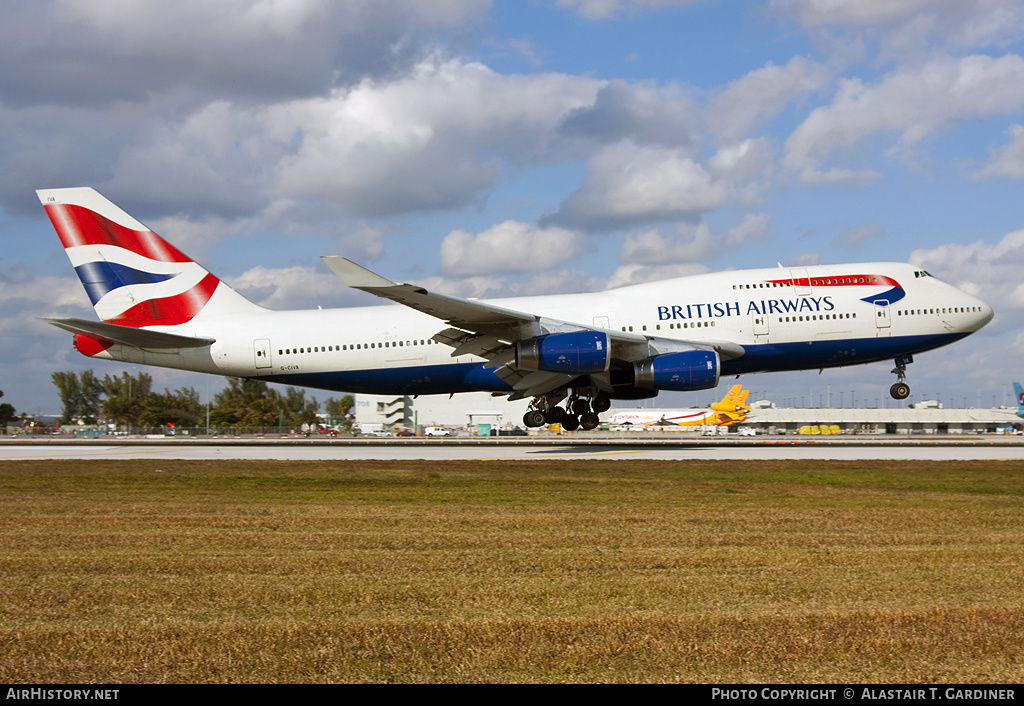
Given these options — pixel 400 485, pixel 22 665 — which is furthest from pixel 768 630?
pixel 400 485

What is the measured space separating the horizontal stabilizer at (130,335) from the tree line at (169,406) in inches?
2991

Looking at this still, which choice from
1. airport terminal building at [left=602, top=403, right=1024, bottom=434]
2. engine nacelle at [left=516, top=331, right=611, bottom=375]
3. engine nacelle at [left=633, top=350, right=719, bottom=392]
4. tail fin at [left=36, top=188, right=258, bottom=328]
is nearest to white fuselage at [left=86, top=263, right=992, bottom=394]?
tail fin at [left=36, top=188, right=258, bottom=328]

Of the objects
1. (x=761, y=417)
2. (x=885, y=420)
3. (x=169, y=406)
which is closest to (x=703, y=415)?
(x=761, y=417)

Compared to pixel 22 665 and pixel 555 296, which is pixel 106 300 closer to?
pixel 555 296

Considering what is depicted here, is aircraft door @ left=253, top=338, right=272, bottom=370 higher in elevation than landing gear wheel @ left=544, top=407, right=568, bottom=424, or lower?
higher

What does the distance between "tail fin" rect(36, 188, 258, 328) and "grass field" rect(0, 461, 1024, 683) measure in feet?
56.0

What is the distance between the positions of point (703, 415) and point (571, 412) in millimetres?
77505

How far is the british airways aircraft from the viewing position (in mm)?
27750

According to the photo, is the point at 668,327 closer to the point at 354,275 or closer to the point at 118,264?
the point at 354,275

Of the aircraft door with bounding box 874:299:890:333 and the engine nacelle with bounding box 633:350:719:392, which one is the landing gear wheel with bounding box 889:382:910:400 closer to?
the aircraft door with bounding box 874:299:890:333

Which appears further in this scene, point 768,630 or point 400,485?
point 400,485

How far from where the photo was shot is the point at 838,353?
96.0 feet

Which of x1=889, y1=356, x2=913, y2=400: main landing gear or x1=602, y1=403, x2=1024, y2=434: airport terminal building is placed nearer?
x1=889, y1=356, x2=913, y2=400: main landing gear
